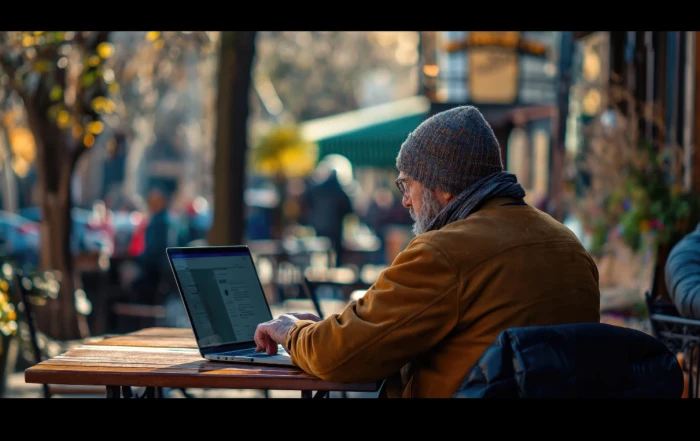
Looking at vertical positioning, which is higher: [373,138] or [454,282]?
[454,282]

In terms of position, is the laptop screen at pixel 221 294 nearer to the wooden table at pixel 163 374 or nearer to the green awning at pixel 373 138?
the wooden table at pixel 163 374

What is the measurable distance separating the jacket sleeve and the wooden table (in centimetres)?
12

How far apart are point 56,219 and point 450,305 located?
7.94 metres

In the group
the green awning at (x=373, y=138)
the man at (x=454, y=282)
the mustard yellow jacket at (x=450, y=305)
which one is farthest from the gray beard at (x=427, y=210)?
the green awning at (x=373, y=138)

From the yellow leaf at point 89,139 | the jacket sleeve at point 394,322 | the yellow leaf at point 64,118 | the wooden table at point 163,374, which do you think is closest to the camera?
the jacket sleeve at point 394,322

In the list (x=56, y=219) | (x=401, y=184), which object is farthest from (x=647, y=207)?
(x=56, y=219)

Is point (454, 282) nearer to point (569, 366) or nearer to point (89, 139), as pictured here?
point (569, 366)

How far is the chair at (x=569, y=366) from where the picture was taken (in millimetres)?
2492

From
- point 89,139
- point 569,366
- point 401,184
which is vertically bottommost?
point 569,366

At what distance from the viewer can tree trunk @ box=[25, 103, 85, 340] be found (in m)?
9.57

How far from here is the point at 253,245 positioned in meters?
15.3

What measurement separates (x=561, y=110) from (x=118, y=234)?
6690 mm

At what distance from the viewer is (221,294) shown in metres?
3.38

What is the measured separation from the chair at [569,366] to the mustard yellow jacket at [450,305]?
0.19 m
